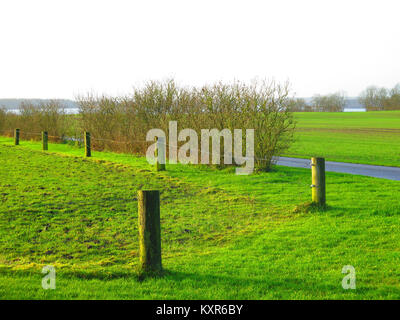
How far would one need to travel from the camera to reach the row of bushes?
586 inches

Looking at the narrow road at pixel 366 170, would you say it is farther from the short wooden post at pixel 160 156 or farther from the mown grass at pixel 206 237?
the short wooden post at pixel 160 156

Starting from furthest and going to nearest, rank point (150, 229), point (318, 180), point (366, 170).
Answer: point (366, 170)
point (318, 180)
point (150, 229)

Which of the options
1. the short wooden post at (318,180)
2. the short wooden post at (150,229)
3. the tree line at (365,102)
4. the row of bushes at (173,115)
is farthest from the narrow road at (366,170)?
the tree line at (365,102)

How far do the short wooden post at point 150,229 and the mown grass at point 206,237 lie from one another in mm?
233

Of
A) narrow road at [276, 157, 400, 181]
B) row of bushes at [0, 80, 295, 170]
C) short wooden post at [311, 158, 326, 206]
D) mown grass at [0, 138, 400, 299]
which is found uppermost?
row of bushes at [0, 80, 295, 170]

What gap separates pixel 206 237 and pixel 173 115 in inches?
475

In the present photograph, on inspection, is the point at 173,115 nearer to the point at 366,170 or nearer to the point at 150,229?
the point at 366,170

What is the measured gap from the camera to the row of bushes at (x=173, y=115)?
14.9 m

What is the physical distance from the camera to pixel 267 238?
7594 millimetres

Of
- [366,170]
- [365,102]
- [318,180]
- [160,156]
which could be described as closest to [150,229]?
[318,180]

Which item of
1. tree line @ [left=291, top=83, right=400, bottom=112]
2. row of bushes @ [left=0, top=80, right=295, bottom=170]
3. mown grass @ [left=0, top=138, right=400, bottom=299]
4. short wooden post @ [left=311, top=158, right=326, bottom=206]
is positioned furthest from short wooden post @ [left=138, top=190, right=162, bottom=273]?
tree line @ [left=291, top=83, right=400, bottom=112]

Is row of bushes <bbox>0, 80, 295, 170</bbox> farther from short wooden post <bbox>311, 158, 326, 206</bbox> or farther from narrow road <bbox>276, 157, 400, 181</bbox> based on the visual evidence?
short wooden post <bbox>311, 158, 326, 206</bbox>

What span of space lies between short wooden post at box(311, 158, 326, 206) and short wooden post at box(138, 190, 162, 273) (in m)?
4.54

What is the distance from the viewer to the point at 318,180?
9.17 metres
